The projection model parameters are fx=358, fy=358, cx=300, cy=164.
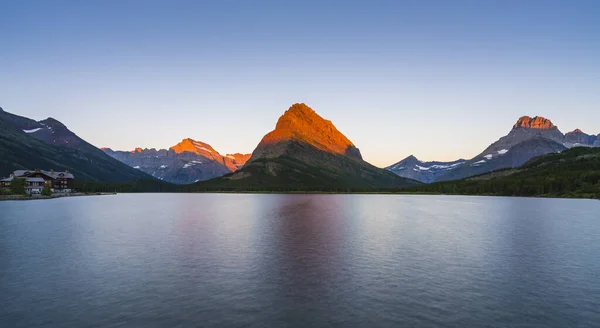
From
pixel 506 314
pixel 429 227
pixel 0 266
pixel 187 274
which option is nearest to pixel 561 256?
pixel 506 314

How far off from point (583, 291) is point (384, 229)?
4904cm

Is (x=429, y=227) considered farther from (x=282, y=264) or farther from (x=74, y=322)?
(x=74, y=322)

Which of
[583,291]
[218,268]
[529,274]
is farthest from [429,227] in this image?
[218,268]

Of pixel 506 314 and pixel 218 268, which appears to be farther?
pixel 218 268

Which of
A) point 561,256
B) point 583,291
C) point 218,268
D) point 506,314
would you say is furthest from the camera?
point 561,256

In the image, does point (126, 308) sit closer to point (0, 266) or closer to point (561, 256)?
point (0, 266)

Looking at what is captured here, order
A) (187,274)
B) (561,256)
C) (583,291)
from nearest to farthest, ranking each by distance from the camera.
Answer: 1. (583,291)
2. (187,274)
3. (561,256)

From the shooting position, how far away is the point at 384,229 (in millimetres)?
84125

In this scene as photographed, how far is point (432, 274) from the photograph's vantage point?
42250mm

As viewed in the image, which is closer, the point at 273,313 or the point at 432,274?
the point at 273,313

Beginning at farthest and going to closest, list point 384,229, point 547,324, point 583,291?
point 384,229, point 583,291, point 547,324

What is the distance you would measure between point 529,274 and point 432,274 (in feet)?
38.3

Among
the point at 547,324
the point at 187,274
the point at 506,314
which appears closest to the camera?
the point at 547,324

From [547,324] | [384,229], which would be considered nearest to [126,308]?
[547,324]
